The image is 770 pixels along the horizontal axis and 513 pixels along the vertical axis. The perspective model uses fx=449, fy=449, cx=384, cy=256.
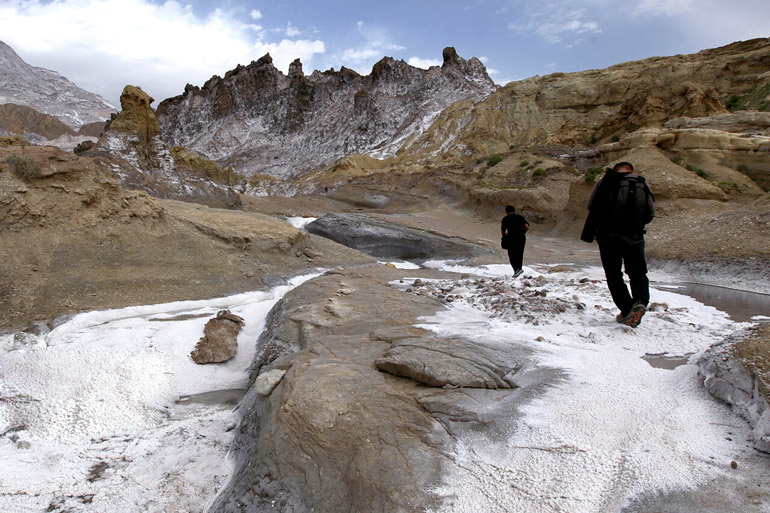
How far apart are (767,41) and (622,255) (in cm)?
3557

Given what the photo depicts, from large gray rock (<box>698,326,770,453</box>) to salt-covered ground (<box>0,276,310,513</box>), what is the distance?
2.71 meters

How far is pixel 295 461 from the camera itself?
7.14 ft

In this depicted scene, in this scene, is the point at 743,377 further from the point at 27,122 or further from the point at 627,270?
the point at 27,122

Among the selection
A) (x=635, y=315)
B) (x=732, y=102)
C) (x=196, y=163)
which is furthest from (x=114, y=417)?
(x=732, y=102)

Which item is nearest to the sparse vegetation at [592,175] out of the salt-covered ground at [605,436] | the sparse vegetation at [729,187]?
the sparse vegetation at [729,187]

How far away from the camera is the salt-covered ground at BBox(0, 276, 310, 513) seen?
2.60 meters

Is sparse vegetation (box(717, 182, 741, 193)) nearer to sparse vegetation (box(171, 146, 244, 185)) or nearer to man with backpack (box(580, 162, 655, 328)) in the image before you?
man with backpack (box(580, 162, 655, 328))

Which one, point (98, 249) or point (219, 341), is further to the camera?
point (98, 249)

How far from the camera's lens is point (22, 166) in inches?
251

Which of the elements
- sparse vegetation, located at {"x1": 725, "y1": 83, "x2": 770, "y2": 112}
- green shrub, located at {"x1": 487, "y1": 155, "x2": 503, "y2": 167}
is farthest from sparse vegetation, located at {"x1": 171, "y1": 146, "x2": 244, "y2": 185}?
sparse vegetation, located at {"x1": 725, "y1": 83, "x2": 770, "y2": 112}

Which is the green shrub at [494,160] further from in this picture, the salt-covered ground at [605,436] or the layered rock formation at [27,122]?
the layered rock formation at [27,122]

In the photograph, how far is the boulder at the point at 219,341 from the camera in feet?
14.8

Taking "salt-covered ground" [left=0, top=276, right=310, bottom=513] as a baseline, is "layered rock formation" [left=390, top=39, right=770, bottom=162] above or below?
above

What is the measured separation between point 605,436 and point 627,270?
6.61 feet
